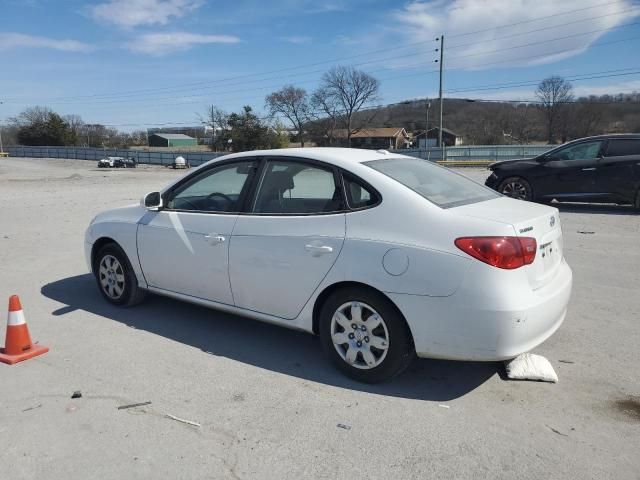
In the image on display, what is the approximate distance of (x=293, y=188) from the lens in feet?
14.2

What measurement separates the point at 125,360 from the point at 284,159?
2049 mm

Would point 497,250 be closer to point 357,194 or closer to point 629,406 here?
point 357,194

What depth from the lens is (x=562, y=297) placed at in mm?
3639

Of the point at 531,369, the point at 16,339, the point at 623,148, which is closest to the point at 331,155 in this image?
the point at 531,369

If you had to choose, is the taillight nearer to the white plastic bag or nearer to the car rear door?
the white plastic bag

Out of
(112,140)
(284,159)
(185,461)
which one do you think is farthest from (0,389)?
(112,140)

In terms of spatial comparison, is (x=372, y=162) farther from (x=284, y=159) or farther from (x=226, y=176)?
(x=226, y=176)

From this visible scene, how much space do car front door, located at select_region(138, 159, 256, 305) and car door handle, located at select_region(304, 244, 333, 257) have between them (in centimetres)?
83

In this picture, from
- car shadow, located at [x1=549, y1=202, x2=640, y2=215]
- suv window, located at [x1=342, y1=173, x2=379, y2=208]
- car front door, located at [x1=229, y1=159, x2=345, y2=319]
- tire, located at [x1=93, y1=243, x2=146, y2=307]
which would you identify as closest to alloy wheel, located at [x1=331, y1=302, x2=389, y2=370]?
car front door, located at [x1=229, y1=159, x2=345, y2=319]

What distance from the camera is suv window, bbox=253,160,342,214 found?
398 centimetres

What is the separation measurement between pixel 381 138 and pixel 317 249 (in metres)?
81.7

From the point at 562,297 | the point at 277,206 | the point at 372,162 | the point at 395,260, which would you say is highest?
the point at 372,162

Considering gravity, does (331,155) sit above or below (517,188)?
above

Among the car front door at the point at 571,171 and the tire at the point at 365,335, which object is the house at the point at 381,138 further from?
the tire at the point at 365,335
